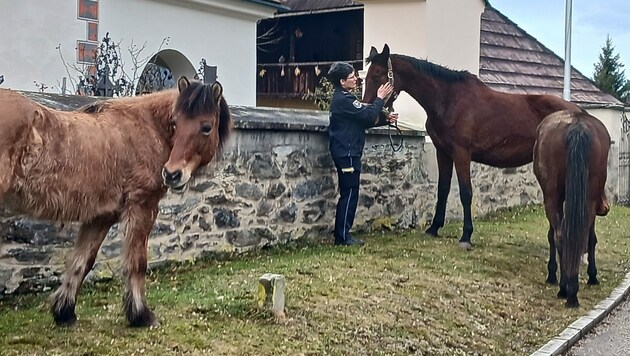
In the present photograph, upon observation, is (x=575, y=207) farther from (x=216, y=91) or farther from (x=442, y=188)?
(x=216, y=91)

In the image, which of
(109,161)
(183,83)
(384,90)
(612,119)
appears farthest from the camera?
(612,119)

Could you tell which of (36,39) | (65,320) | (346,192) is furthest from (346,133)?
(36,39)

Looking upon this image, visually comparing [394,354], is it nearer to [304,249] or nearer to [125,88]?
[304,249]

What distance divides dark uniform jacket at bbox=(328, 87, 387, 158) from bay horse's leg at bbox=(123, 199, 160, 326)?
385 centimetres

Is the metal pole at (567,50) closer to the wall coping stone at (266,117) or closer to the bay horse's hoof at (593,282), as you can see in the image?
the wall coping stone at (266,117)

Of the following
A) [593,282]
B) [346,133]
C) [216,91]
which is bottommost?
[593,282]

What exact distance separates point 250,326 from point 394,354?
1.04 meters

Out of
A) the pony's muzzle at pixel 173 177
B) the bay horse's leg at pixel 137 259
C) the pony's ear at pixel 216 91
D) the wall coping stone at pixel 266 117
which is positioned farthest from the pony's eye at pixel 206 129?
the wall coping stone at pixel 266 117

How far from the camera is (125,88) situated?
10.2m

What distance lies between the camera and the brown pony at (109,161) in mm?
4496

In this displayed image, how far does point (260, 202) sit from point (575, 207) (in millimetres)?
3173

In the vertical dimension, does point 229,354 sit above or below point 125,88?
below

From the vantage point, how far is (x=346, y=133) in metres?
8.59

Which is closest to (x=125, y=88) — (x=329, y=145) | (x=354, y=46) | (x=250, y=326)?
(x=329, y=145)
